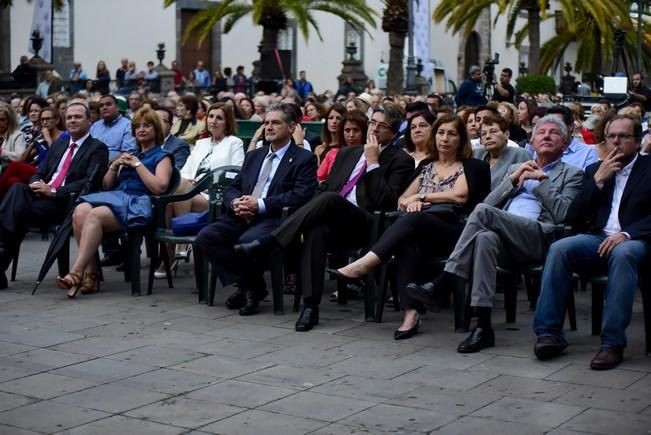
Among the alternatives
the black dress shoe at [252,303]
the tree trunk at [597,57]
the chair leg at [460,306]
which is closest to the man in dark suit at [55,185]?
the black dress shoe at [252,303]

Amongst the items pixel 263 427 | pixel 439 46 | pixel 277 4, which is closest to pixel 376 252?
pixel 263 427

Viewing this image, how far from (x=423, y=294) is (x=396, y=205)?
113 cm

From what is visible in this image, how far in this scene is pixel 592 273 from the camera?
7793 mm

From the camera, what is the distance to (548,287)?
7633 millimetres

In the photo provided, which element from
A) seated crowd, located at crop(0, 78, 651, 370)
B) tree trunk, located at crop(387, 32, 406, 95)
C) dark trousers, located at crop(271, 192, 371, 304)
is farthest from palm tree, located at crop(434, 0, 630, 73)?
dark trousers, located at crop(271, 192, 371, 304)

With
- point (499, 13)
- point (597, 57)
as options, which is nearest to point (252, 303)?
point (499, 13)

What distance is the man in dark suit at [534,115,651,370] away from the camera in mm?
7352

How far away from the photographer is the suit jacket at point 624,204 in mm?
7661

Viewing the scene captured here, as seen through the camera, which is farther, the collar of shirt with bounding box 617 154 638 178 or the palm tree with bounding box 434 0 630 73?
the palm tree with bounding box 434 0 630 73

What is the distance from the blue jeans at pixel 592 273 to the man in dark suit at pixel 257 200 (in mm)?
2330

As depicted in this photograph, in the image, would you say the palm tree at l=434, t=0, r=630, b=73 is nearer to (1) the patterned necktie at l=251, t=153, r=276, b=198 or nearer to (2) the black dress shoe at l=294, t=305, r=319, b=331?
(1) the patterned necktie at l=251, t=153, r=276, b=198

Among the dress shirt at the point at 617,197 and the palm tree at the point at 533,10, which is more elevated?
the palm tree at the point at 533,10

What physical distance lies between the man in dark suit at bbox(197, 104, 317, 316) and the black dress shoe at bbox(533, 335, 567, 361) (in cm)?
236

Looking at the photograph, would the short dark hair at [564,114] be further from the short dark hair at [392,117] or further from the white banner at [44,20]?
the white banner at [44,20]
